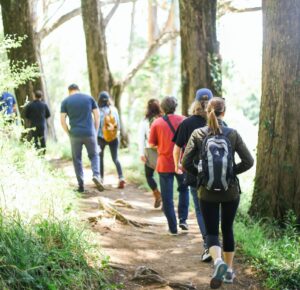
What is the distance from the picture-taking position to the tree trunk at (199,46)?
1063 cm

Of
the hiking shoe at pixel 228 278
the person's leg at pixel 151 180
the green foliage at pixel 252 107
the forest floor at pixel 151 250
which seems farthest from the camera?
the green foliage at pixel 252 107

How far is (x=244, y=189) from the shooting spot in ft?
38.6

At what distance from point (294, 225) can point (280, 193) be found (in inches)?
22.2

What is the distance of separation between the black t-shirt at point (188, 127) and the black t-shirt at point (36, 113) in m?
6.42

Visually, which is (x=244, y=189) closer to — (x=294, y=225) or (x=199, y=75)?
(x=199, y=75)

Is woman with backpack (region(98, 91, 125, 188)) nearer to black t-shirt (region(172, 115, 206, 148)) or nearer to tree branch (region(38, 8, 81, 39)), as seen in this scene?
black t-shirt (region(172, 115, 206, 148))

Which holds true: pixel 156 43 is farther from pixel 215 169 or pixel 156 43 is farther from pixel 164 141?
pixel 215 169

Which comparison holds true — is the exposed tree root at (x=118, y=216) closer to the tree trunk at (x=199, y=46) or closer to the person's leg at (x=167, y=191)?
the person's leg at (x=167, y=191)

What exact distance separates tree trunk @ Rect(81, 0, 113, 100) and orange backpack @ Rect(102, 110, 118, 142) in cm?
635

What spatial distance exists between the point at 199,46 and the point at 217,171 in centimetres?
627

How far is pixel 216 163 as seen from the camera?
493 centimetres

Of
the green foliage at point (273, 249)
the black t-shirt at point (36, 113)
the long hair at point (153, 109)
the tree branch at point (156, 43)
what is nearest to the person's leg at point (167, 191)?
the green foliage at point (273, 249)

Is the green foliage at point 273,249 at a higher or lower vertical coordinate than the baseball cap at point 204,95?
lower

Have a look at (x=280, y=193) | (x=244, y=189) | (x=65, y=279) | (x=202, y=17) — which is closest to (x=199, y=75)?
(x=202, y=17)
